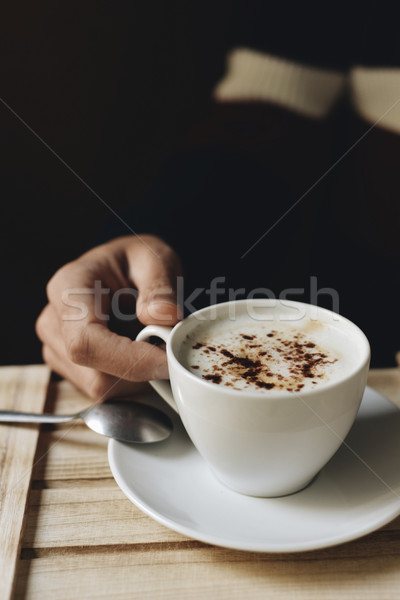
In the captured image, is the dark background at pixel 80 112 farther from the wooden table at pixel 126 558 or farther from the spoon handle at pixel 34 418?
the wooden table at pixel 126 558

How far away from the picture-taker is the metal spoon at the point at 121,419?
65 cm

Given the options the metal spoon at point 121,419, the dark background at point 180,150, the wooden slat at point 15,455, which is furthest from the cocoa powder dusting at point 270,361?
the dark background at point 180,150

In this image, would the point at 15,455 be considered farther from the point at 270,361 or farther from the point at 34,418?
the point at 270,361

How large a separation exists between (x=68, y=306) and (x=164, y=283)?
15 cm

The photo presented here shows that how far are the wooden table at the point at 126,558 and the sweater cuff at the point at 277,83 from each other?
108cm

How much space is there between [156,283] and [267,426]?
14.2 inches

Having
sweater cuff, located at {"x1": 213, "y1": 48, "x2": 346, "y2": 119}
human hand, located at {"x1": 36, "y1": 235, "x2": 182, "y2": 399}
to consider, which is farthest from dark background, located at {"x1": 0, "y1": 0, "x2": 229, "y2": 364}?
human hand, located at {"x1": 36, "y1": 235, "x2": 182, "y2": 399}

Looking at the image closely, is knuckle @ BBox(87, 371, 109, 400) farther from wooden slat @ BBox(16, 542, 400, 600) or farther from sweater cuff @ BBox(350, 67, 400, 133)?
sweater cuff @ BBox(350, 67, 400, 133)

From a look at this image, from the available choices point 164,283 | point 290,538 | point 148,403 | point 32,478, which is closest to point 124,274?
point 164,283

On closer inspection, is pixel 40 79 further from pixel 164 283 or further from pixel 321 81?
pixel 164 283

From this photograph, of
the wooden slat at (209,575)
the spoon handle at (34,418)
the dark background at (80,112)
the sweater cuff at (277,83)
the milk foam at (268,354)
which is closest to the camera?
the wooden slat at (209,575)

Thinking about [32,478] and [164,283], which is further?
[164,283]

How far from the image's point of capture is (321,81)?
1428 mm

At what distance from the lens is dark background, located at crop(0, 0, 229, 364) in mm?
1532
